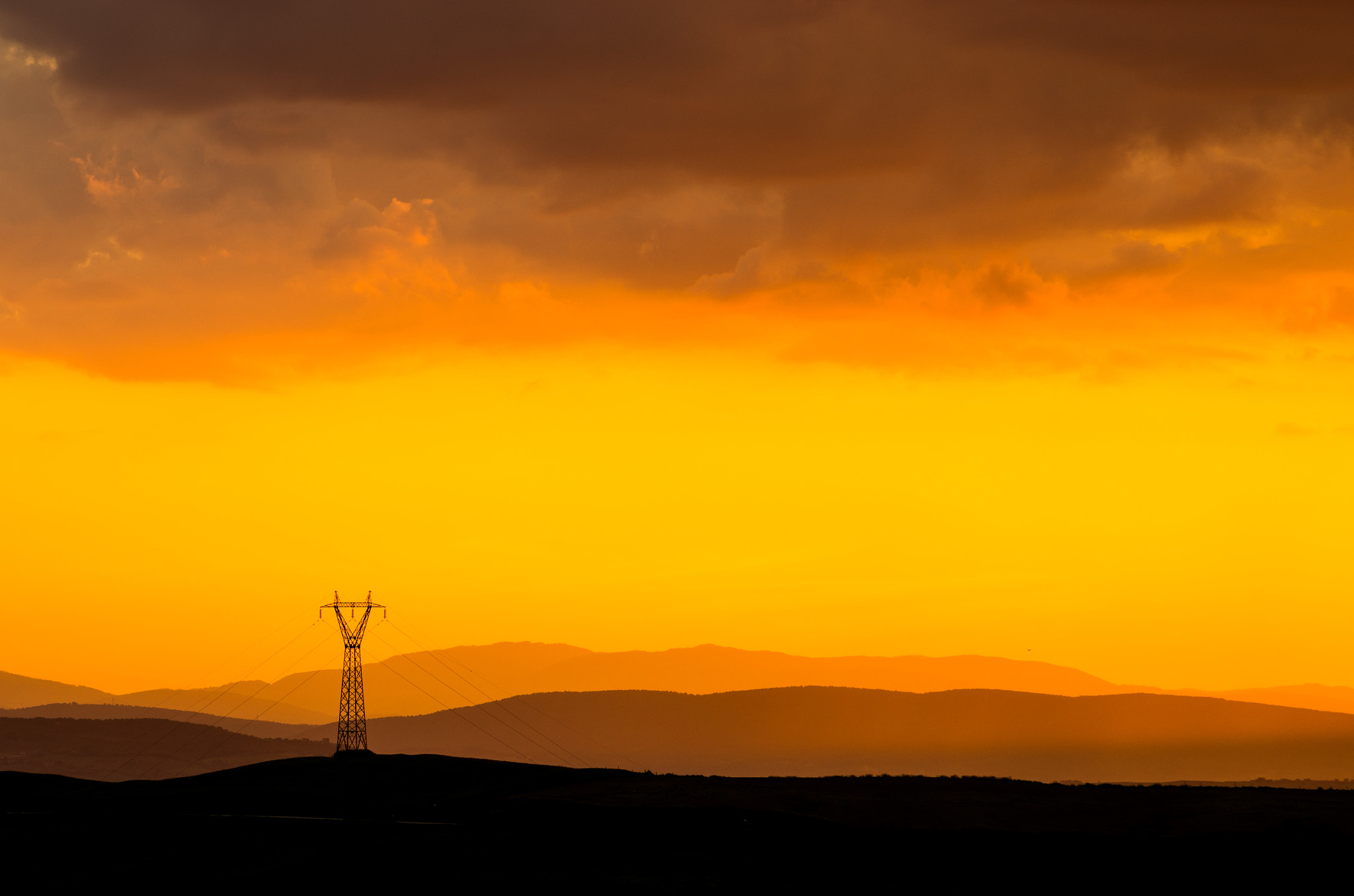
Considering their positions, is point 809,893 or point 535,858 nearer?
point 809,893

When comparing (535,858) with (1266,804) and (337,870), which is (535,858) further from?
(1266,804)

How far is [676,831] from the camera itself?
73.8m

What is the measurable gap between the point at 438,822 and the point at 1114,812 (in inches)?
1463

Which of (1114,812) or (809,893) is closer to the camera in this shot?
(809,893)

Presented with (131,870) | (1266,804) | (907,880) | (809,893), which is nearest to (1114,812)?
(1266,804)

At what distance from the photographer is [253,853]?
6906 centimetres

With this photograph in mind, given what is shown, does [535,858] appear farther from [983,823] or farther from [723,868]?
[983,823]

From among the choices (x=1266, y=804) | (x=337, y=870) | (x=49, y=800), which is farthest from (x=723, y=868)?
(x=49, y=800)

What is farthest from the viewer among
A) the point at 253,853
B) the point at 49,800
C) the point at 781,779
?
the point at 781,779

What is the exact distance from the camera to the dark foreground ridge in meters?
64.2

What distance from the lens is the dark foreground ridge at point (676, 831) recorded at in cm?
6425

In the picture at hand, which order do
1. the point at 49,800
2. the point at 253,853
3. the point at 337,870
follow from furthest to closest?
the point at 49,800 < the point at 253,853 < the point at 337,870

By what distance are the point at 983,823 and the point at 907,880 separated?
17873 millimetres

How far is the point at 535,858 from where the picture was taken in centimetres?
6581
